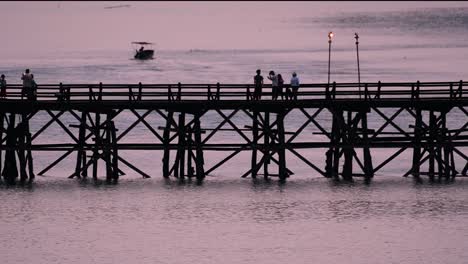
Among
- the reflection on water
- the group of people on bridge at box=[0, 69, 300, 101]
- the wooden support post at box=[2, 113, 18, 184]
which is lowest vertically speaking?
the reflection on water

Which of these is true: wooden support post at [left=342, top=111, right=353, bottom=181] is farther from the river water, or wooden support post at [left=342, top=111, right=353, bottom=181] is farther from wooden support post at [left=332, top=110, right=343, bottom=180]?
the river water

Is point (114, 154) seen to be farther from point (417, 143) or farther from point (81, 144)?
point (417, 143)

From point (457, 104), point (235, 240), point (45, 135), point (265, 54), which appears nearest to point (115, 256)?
point (235, 240)

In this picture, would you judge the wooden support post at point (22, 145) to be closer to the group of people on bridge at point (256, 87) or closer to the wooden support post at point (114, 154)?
the group of people on bridge at point (256, 87)

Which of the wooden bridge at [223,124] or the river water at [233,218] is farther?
the wooden bridge at [223,124]

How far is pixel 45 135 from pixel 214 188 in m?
22.6

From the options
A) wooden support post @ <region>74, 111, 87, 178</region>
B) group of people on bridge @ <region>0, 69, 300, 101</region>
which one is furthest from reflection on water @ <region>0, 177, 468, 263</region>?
group of people on bridge @ <region>0, 69, 300, 101</region>

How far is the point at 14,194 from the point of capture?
44906 millimetres

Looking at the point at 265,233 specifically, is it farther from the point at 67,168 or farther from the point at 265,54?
the point at 265,54

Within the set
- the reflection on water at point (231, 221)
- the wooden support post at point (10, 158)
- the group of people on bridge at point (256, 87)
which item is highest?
the group of people on bridge at point (256, 87)

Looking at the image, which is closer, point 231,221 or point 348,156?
point 231,221

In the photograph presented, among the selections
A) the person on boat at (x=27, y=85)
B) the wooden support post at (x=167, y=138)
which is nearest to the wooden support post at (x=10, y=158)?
the person on boat at (x=27, y=85)

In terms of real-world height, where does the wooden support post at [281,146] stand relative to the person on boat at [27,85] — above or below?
below

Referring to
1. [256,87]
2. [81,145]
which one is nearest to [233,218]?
[256,87]
